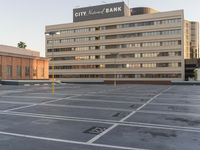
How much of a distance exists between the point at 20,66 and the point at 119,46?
40.6 m

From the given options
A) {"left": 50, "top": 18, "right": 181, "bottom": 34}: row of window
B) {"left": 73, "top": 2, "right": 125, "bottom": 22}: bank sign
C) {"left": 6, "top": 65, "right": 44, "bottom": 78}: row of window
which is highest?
{"left": 73, "top": 2, "right": 125, "bottom": 22}: bank sign

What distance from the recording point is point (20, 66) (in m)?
71.7

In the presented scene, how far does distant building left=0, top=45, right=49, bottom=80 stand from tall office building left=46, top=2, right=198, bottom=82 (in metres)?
10.8

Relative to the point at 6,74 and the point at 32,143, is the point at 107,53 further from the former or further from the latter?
the point at 32,143

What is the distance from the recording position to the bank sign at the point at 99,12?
96.4m

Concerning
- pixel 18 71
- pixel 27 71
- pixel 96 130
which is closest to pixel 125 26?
pixel 27 71

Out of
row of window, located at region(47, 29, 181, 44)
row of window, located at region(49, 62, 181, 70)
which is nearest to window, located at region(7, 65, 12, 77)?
row of window, located at region(49, 62, 181, 70)

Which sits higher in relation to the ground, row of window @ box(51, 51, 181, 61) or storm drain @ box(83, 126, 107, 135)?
row of window @ box(51, 51, 181, 61)

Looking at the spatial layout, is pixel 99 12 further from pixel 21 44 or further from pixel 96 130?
pixel 96 130

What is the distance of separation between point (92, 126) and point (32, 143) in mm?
3637

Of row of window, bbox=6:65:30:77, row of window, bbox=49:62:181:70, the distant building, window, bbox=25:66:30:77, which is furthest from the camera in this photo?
row of window, bbox=49:62:181:70

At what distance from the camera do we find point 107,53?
9625cm

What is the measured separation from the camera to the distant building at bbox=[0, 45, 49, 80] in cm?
6550

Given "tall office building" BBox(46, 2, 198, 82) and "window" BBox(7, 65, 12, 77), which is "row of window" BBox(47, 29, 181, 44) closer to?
"tall office building" BBox(46, 2, 198, 82)
